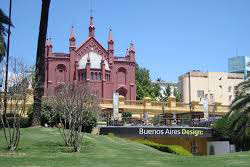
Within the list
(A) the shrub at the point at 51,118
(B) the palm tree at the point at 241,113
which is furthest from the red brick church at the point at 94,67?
(B) the palm tree at the point at 241,113

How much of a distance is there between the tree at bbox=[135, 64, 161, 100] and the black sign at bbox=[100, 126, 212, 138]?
45.6 m

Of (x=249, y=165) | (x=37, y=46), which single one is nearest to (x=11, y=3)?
(x=37, y=46)

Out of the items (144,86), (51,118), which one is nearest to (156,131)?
(51,118)

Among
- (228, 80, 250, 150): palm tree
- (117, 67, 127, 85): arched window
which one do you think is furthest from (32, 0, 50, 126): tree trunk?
(117, 67, 127, 85): arched window

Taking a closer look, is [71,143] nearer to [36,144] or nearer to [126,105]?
[36,144]

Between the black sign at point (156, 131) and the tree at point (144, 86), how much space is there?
45616mm

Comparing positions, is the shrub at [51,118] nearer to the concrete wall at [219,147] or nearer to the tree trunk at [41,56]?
the tree trunk at [41,56]

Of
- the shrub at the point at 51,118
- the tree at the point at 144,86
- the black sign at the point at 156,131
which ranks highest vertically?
the tree at the point at 144,86

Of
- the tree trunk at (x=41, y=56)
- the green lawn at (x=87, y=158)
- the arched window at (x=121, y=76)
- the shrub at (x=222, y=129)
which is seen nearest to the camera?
the green lawn at (x=87, y=158)

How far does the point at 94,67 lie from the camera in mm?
69000

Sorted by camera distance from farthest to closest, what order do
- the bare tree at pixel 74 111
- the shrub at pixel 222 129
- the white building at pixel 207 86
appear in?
the white building at pixel 207 86 → the shrub at pixel 222 129 → the bare tree at pixel 74 111

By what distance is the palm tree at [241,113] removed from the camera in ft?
91.6

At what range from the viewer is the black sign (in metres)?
31.0

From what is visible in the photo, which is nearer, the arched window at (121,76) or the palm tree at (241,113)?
the palm tree at (241,113)
